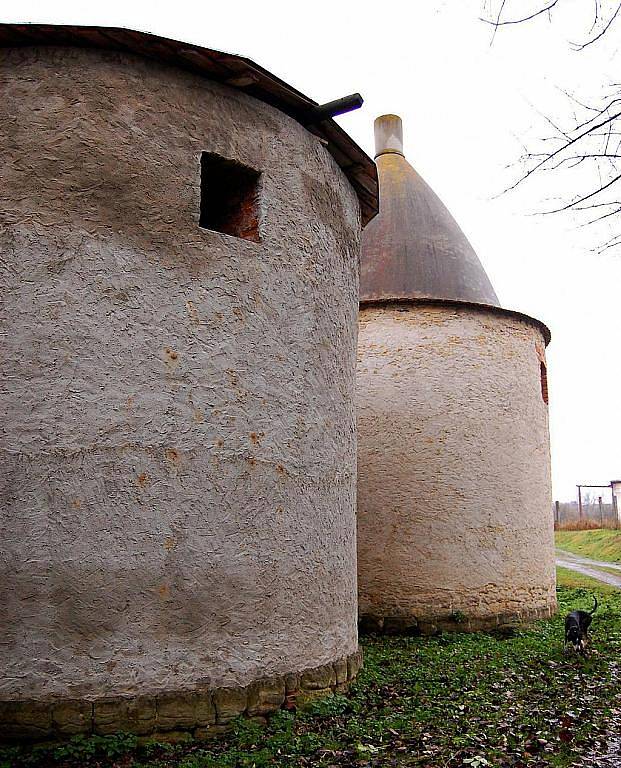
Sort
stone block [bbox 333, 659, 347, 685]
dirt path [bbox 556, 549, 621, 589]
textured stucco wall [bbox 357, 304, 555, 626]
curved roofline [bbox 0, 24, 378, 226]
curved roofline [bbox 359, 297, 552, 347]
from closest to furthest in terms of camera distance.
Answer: curved roofline [bbox 0, 24, 378, 226] → stone block [bbox 333, 659, 347, 685] → textured stucco wall [bbox 357, 304, 555, 626] → curved roofline [bbox 359, 297, 552, 347] → dirt path [bbox 556, 549, 621, 589]

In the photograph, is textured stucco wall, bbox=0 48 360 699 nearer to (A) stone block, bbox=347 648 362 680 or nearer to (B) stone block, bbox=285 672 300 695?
(B) stone block, bbox=285 672 300 695

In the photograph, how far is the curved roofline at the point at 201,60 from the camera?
19.2 feet

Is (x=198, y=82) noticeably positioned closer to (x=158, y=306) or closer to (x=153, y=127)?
(x=153, y=127)

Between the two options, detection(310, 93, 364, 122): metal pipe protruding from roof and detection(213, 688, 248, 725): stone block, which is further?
detection(310, 93, 364, 122): metal pipe protruding from roof

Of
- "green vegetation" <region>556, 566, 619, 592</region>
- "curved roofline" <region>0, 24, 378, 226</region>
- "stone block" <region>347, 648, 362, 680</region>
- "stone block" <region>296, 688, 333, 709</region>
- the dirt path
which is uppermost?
"curved roofline" <region>0, 24, 378, 226</region>

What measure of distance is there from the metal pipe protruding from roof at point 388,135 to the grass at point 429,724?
964cm

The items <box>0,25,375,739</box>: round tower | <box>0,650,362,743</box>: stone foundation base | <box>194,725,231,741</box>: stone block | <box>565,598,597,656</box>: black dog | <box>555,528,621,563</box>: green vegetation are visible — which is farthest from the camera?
<box>555,528,621,563</box>: green vegetation

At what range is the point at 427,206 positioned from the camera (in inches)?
534

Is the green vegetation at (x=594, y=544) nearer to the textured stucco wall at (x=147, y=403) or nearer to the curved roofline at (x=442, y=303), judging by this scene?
the curved roofline at (x=442, y=303)

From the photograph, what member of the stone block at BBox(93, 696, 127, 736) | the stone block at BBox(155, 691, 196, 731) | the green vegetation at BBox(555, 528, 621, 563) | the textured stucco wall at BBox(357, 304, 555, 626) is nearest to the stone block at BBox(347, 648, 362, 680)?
the stone block at BBox(155, 691, 196, 731)

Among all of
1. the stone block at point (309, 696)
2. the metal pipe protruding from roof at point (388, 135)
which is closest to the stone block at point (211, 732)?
the stone block at point (309, 696)

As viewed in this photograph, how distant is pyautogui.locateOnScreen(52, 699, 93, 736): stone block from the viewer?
5.14 meters

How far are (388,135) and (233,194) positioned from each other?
29.5ft

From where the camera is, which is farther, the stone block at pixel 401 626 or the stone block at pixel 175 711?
the stone block at pixel 401 626
